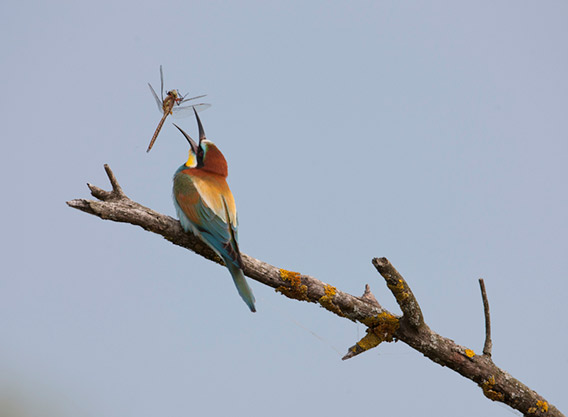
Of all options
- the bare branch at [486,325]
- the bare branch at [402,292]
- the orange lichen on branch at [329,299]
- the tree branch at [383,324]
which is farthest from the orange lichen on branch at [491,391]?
the orange lichen on branch at [329,299]

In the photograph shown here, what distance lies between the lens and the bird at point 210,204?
122 inches

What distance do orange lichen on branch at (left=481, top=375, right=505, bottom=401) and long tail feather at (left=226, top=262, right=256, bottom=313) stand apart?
3.86ft

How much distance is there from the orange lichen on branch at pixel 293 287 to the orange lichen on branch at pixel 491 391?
3.13 feet

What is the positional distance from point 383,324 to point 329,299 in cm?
28

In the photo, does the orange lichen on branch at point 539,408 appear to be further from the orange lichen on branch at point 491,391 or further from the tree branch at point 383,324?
the orange lichen on branch at point 491,391

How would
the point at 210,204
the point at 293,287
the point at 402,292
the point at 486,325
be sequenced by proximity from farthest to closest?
the point at 210,204 → the point at 486,325 → the point at 293,287 → the point at 402,292

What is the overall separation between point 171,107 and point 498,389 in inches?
120

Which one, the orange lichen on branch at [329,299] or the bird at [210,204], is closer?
the orange lichen on branch at [329,299]

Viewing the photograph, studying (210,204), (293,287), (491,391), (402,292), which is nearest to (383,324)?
(402,292)

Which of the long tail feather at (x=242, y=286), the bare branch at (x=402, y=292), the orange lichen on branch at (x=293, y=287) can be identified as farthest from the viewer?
the long tail feather at (x=242, y=286)

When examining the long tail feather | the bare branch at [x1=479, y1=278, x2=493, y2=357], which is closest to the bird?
the long tail feather

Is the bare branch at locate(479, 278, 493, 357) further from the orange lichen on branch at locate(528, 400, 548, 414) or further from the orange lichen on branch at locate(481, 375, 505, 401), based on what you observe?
the orange lichen on branch at locate(528, 400, 548, 414)

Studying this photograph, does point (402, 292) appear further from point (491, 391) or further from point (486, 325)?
point (491, 391)

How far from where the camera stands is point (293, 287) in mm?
2924
